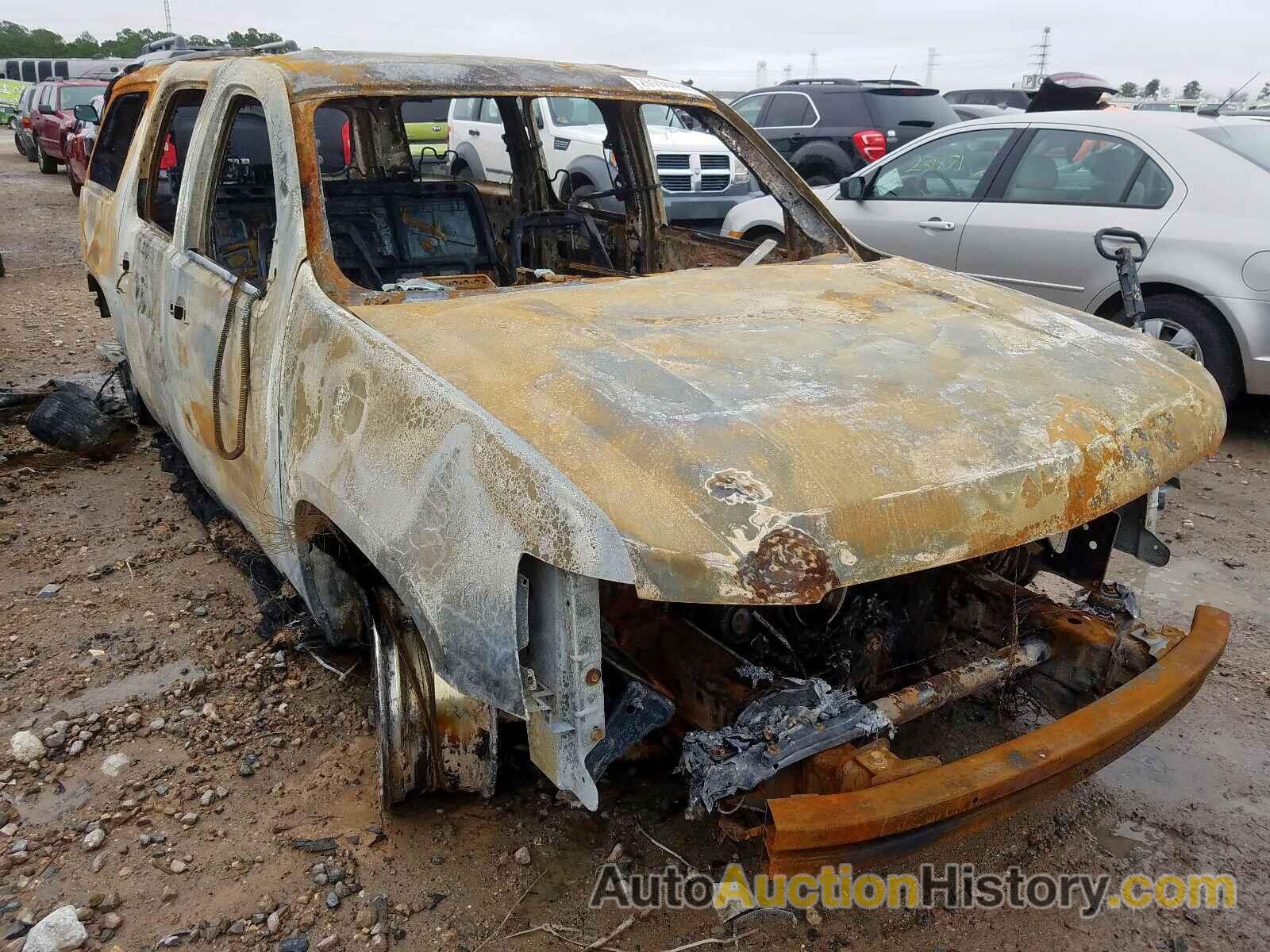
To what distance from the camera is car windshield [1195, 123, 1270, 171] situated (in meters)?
5.16

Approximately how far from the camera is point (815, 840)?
1.64 m

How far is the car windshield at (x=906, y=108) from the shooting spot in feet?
34.4

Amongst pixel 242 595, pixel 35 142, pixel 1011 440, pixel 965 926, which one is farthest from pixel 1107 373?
pixel 35 142

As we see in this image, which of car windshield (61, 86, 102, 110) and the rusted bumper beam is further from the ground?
car windshield (61, 86, 102, 110)

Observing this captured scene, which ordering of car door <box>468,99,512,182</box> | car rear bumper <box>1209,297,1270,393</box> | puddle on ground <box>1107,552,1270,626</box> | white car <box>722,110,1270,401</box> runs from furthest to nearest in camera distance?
car door <box>468,99,512,182</box> → white car <box>722,110,1270,401</box> → car rear bumper <box>1209,297,1270,393</box> → puddle on ground <box>1107,552,1270,626</box>

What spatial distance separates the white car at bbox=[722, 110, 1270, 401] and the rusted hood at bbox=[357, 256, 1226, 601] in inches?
103

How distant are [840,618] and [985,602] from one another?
43 cm

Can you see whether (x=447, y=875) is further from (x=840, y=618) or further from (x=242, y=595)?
(x=242, y=595)

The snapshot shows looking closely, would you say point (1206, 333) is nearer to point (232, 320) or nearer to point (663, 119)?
point (232, 320)

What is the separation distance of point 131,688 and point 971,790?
8.17 feet

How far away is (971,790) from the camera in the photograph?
69.1 inches

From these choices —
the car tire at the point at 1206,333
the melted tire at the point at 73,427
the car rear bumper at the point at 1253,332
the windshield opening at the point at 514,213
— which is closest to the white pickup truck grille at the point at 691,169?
the windshield opening at the point at 514,213

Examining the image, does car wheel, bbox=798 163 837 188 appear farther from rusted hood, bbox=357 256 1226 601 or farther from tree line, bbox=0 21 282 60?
tree line, bbox=0 21 282 60

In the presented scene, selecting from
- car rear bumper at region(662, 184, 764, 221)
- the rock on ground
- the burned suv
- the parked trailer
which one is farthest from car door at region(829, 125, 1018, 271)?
the parked trailer
